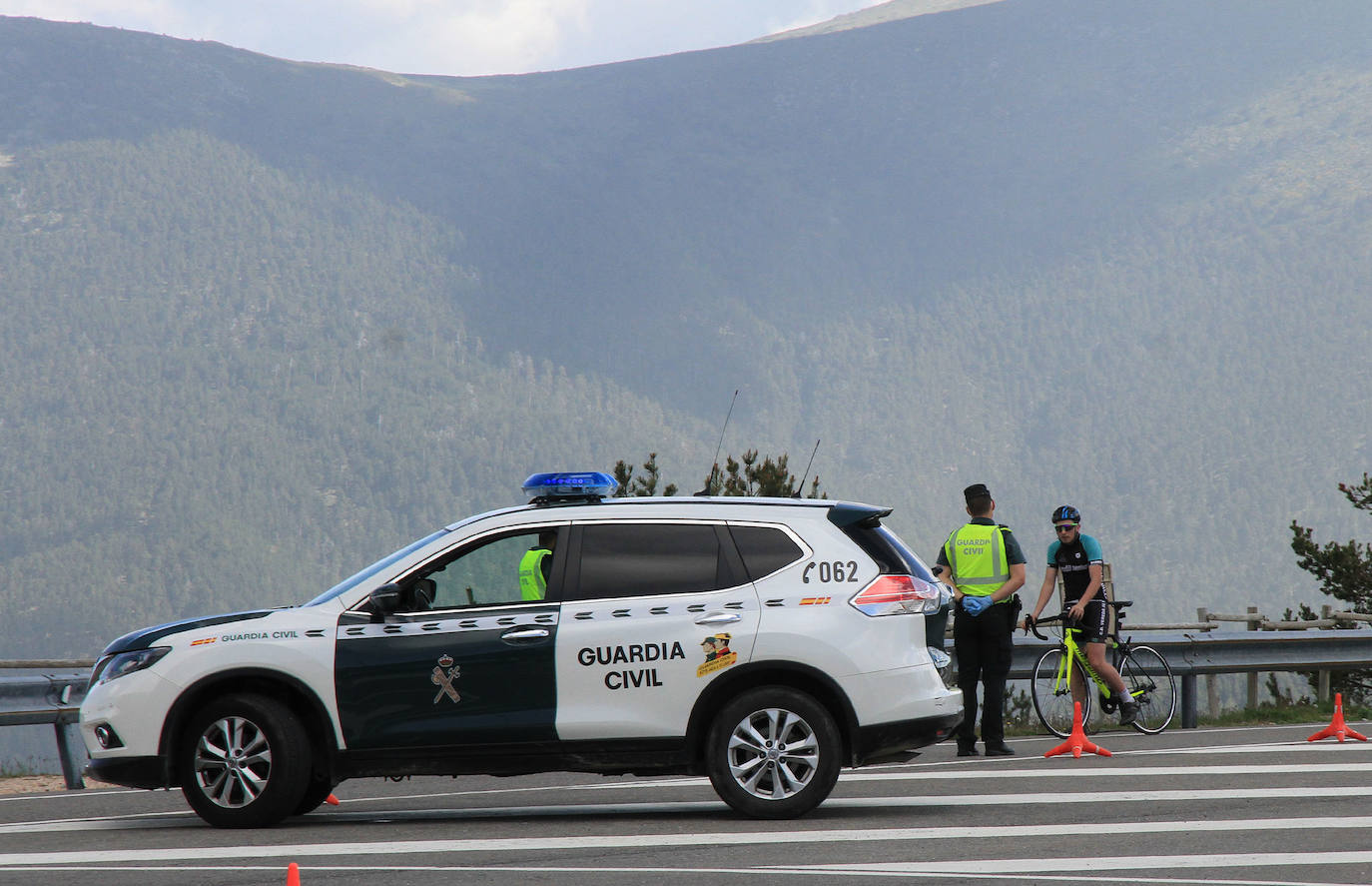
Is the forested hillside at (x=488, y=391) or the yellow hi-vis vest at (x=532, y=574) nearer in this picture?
the yellow hi-vis vest at (x=532, y=574)

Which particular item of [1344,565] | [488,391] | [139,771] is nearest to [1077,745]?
[139,771]

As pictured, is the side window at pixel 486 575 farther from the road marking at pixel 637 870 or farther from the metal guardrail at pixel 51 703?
the metal guardrail at pixel 51 703

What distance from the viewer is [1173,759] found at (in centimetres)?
1090

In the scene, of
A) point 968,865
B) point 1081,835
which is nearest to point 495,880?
point 968,865

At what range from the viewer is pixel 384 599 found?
8.20m

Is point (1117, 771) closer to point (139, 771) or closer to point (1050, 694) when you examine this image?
point (1050, 694)

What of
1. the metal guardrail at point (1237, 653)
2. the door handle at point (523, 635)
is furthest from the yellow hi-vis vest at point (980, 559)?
the door handle at point (523, 635)

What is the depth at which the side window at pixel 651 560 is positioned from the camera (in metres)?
8.39

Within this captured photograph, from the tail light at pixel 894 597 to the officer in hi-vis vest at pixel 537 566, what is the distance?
1.68m

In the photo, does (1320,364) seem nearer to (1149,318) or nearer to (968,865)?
(1149,318)

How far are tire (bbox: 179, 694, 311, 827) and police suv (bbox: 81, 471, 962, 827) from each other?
1 centimetres

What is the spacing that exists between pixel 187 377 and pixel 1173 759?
154122 millimetres

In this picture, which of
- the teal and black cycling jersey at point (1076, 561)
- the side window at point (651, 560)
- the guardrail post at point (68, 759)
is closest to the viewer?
the side window at point (651, 560)

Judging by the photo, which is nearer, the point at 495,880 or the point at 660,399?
the point at 495,880
